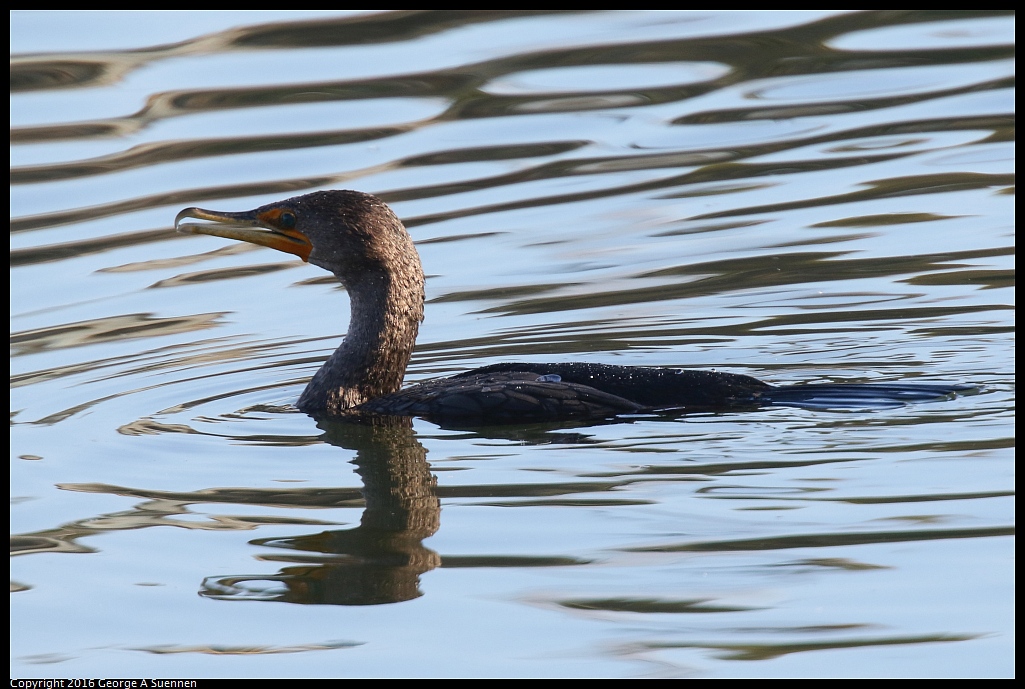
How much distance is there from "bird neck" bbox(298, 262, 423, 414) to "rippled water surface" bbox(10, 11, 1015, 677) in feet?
0.88

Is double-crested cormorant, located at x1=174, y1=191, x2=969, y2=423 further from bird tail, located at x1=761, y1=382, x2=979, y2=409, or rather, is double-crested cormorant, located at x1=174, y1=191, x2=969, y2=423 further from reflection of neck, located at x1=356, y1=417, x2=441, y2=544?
reflection of neck, located at x1=356, y1=417, x2=441, y2=544

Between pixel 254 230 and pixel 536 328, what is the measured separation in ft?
6.33

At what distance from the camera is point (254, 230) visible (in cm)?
693

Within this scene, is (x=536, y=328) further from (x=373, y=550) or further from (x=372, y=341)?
(x=373, y=550)

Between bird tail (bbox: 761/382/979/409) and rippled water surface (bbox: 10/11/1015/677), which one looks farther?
bird tail (bbox: 761/382/979/409)

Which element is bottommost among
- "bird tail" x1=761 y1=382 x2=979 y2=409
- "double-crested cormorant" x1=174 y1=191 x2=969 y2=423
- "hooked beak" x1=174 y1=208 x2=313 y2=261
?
"bird tail" x1=761 y1=382 x2=979 y2=409

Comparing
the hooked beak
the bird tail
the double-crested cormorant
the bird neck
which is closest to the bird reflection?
the double-crested cormorant

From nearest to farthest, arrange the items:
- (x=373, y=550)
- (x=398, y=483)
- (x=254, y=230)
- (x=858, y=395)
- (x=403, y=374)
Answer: (x=373, y=550) < (x=398, y=483) < (x=858, y=395) < (x=254, y=230) < (x=403, y=374)

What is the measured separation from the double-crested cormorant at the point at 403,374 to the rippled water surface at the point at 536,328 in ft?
0.49

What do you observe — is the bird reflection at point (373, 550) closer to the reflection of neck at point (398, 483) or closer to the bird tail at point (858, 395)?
the reflection of neck at point (398, 483)

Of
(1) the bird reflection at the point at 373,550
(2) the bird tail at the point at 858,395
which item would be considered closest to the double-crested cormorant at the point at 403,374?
(2) the bird tail at the point at 858,395

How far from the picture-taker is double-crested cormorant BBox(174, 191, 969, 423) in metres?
6.42

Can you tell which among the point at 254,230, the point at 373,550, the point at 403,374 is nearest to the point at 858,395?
the point at 403,374

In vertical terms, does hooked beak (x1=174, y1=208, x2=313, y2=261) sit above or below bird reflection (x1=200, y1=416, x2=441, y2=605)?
above
